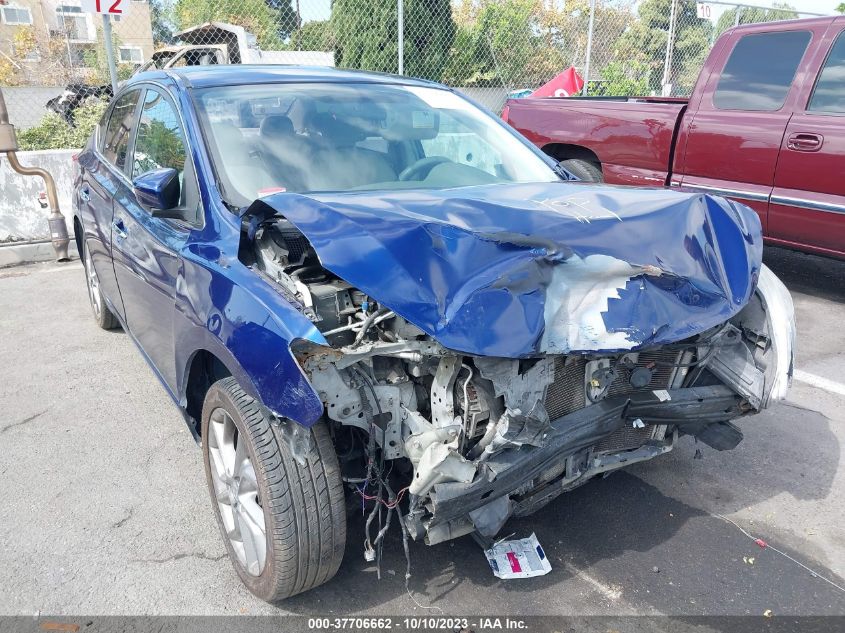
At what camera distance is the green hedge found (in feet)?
27.3

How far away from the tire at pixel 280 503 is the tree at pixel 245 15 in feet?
31.3

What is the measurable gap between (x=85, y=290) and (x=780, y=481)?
575cm

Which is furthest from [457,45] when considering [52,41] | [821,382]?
[52,41]

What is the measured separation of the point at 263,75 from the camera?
353 centimetres

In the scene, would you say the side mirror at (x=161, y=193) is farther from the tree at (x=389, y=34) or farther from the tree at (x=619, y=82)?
the tree at (x=619, y=82)

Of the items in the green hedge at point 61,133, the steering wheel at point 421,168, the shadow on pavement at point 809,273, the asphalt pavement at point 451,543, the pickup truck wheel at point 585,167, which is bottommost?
the shadow on pavement at point 809,273

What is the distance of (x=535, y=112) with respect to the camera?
7.10 meters

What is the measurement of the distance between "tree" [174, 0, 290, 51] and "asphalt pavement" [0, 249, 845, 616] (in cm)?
869

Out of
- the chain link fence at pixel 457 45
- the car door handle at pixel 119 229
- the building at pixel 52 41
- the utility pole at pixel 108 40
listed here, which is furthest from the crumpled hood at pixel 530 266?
the building at pixel 52 41

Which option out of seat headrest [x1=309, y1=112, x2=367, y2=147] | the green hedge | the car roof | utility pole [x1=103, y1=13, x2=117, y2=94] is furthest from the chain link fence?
seat headrest [x1=309, y1=112, x2=367, y2=147]

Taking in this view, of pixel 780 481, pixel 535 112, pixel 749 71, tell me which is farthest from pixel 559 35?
pixel 780 481

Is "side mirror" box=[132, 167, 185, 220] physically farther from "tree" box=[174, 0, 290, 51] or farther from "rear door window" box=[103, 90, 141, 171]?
"tree" box=[174, 0, 290, 51]

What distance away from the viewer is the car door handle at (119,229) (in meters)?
3.49

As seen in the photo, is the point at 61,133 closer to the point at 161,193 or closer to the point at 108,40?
the point at 108,40
